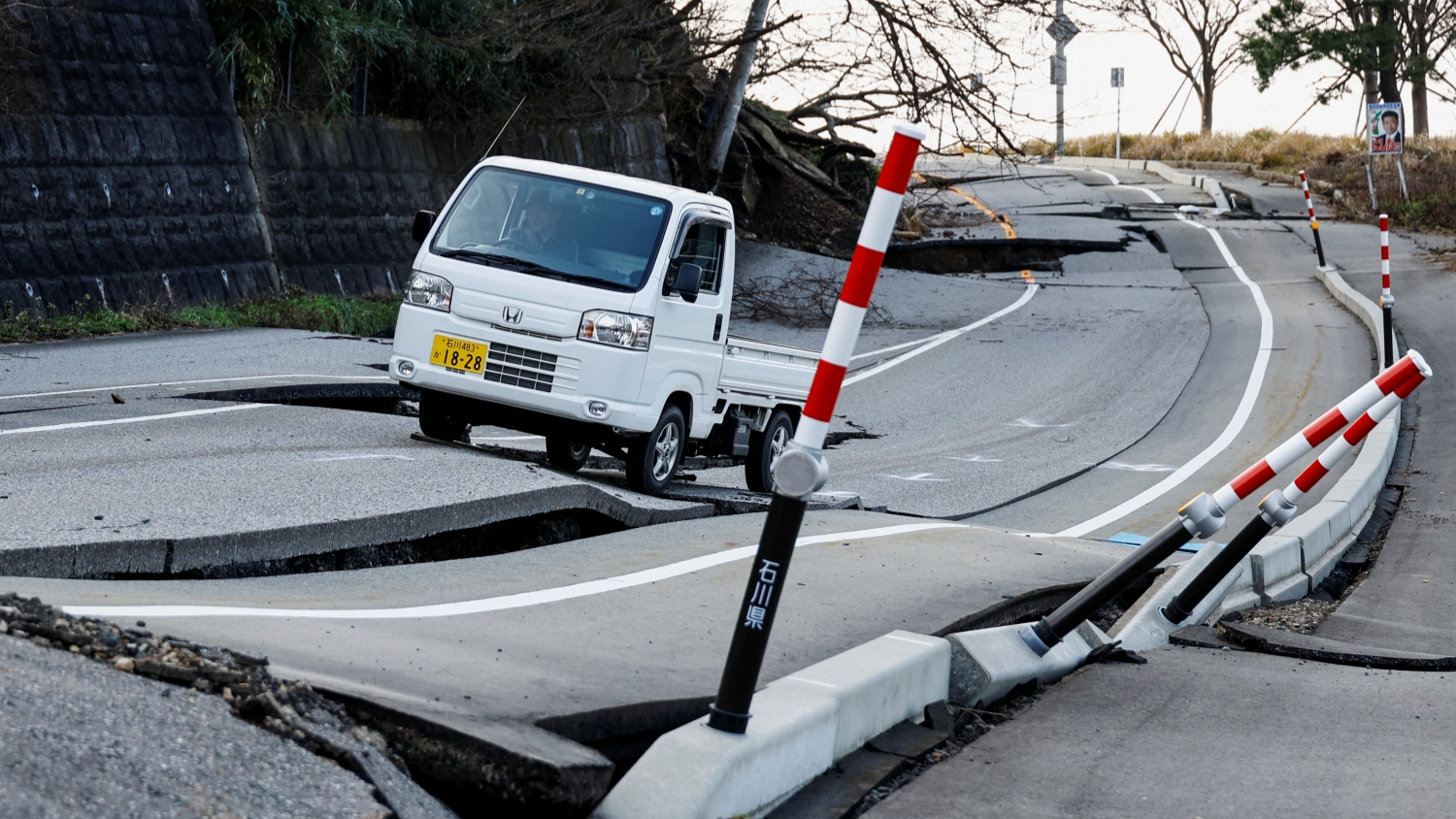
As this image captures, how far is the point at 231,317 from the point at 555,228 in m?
9.78

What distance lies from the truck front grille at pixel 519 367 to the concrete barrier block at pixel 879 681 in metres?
4.39

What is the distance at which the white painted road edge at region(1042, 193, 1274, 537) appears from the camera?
11414 mm

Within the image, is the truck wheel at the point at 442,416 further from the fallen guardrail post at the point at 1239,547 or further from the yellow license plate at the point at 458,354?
the fallen guardrail post at the point at 1239,547

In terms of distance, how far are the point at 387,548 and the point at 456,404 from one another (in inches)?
105

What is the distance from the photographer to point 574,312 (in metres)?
9.34

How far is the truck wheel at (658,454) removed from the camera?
9.56m

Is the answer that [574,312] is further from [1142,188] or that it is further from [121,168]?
[1142,188]

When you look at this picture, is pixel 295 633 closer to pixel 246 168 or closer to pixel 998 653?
pixel 998 653

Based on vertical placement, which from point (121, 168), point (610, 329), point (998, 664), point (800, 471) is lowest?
point (998, 664)

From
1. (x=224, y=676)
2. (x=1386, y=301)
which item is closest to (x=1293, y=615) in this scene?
(x=224, y=676)

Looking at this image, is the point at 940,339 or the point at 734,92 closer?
the point at 940,339

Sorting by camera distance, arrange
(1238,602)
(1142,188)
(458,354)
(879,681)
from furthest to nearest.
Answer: (1142,188)
(458,354)
(1238,602)
(879,681)

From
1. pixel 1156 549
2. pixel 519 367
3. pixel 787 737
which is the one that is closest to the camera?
pixel 787 737

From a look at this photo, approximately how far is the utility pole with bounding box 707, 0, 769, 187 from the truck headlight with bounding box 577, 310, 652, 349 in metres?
16.0
